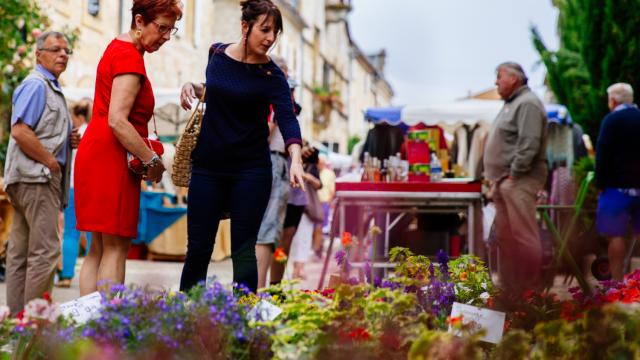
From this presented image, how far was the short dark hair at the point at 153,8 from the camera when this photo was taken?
12.8ft

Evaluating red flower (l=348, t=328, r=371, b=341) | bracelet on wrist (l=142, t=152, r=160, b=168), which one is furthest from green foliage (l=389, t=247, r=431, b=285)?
bracelet on wrist (l=142, t=152, r=160, b=168)

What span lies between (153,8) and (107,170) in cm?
68

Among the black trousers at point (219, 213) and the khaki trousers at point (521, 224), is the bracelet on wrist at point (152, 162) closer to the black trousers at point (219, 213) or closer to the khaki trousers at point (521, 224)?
the black trousers at point (219, 213)

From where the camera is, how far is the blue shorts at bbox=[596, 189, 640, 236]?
7508mm

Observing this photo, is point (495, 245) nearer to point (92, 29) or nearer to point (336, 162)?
point (92, 29)

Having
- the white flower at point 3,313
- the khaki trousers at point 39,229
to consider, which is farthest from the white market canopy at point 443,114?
the white flower at point 3,313

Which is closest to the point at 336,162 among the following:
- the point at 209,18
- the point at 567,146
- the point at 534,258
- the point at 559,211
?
the point at 209,18

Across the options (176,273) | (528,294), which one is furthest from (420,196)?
(528,294)

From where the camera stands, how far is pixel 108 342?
102 inches

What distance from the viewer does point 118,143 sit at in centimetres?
394

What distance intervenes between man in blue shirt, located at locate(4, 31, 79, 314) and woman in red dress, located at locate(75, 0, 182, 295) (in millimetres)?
1228

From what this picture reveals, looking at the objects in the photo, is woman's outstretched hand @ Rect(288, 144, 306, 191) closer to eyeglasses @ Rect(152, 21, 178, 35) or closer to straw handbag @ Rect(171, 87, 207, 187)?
straw handbag @ Rect(171, 87, 207, 187)

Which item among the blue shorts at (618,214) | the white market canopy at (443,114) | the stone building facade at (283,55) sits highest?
the stone building facade at (283,55)

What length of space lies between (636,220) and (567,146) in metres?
5.29
